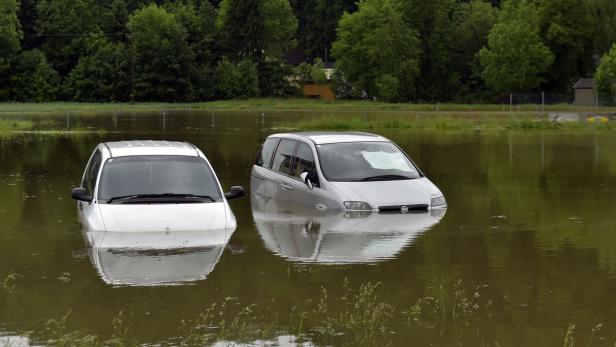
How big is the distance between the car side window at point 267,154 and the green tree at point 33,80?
109 meters

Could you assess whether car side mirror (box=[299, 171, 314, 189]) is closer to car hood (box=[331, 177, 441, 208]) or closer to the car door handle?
car hood (box=[331, 177, 441, 208])

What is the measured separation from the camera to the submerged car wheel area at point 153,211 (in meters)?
13.3

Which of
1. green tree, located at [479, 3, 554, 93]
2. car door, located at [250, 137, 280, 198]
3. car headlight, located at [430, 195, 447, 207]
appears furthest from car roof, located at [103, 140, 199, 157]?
green tree, located at [479, 3, 554, 93]

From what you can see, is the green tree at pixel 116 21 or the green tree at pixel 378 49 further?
the green tree at pixel 116 21

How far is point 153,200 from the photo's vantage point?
14.3 metres

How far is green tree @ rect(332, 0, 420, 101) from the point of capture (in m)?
123

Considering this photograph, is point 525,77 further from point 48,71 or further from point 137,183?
point 137,183

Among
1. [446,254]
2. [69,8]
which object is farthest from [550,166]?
[69,8]

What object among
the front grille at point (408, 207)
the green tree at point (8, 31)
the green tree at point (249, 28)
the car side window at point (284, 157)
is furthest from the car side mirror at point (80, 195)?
the green tree at point (249, 28)

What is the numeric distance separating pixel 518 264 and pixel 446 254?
3.78ft

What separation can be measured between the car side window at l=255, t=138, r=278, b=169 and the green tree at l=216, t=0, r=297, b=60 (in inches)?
4672

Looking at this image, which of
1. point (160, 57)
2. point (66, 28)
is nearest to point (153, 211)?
point (160, 57)

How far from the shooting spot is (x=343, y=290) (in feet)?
37.5

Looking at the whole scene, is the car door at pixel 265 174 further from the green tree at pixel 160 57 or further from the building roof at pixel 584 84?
the green tree at pixel 160 57
